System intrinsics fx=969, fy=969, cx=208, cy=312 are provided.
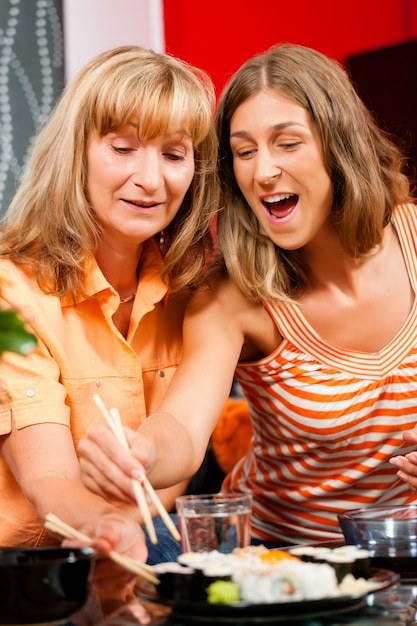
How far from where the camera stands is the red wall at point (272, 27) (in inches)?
144

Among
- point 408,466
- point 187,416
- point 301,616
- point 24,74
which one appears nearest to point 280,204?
point 187,416

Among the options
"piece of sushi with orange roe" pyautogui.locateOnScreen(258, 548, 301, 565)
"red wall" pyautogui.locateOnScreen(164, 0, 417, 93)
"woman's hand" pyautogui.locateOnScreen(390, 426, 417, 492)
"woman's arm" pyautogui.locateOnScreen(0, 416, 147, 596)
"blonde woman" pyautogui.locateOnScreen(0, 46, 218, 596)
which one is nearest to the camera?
"piece of sushi with orange roe" pyautogui.locateOnScreen(258, 548, 301, 565)

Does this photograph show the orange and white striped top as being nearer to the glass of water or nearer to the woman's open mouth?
the woman's open mouth

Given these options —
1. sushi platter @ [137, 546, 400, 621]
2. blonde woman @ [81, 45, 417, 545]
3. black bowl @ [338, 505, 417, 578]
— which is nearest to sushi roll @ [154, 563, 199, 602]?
sushi platter @ [137, 546, 400, 621]

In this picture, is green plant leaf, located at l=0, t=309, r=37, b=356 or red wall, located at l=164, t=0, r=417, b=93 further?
red wall, located at l=164, t=0, r=417, b=93

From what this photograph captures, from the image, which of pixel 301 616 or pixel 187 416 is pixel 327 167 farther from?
pixel 301 616

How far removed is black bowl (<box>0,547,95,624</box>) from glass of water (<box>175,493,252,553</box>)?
0.20 m

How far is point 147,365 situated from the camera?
1.77 meters

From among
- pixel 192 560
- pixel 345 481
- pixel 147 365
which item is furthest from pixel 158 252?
pixel 192 560

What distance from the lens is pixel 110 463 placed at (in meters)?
1.12

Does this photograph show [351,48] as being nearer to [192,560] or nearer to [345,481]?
[345,481]

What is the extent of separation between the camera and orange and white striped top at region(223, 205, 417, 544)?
172 centimetres

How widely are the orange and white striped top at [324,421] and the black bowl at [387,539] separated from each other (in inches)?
21.2

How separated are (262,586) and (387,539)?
30 cm
